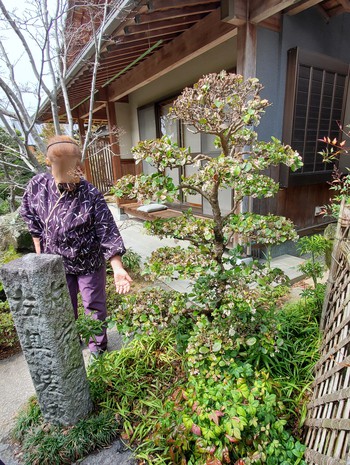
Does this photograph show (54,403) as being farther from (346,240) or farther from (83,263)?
(346,240)

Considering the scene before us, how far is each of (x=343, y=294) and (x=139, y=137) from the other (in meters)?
6.24

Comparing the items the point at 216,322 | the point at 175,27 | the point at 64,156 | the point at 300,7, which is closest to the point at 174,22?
the point at 175,27

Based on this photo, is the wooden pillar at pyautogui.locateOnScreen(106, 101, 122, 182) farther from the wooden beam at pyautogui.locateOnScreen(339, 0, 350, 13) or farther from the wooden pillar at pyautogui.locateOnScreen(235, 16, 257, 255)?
the wooden beam at pyautogui.locateOnScreen(339, 0, 350, 13)

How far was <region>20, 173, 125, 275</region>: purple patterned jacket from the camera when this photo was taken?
1729mm

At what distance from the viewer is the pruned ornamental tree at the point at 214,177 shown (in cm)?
130

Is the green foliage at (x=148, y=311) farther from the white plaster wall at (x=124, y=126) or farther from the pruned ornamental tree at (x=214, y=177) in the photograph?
the white plaster wall at (x=124, y=126)

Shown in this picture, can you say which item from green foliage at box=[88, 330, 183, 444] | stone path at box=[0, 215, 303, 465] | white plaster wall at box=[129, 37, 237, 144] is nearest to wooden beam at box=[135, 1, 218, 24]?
white plaster wall at box=[129, 37, 237, 144]

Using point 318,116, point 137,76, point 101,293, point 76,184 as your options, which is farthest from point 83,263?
point 137,76

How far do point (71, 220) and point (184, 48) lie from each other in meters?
3.35

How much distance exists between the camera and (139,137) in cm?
673

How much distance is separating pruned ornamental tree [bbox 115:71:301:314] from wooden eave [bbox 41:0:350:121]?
5.80 feet

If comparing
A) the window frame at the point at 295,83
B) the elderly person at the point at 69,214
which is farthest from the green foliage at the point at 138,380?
the window frame at the point at 295,83

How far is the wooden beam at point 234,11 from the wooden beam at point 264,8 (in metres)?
0.07

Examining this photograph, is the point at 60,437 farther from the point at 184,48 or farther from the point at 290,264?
the point at 184,48
